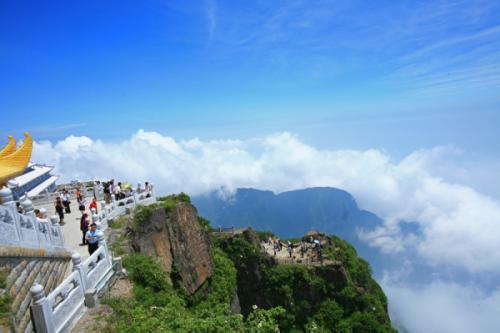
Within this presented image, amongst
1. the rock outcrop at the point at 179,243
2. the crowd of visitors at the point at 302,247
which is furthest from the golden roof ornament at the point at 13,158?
the crowd of visitors at the point at 302,247

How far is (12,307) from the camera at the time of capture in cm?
952

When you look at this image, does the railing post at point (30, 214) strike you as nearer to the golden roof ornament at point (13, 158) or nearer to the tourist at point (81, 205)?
the golden roof ornament at point (13, 158)

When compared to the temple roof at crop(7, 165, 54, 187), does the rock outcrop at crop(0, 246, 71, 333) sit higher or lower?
lower

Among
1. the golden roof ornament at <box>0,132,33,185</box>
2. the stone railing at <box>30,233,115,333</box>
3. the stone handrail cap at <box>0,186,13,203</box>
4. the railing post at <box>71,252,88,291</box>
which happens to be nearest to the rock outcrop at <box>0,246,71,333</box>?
the stone railing at <box>30,233,115,333</box>

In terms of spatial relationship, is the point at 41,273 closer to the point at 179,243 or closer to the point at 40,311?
the point at 40,311

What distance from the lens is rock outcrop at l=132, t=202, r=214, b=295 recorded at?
78.7 feet

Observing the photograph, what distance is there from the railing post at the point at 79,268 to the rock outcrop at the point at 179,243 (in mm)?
8426

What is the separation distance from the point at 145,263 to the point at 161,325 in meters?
7.99

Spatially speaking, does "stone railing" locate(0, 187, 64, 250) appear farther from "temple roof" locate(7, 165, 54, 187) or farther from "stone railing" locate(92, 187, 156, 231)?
"temple roof" locate(7, 165, 54, 187)

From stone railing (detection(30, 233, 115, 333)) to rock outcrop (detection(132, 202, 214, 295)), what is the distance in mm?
6348

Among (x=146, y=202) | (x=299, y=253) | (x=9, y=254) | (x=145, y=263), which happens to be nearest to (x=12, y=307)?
(x=9, y=254)

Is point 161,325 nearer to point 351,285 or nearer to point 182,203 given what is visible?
point 182,203

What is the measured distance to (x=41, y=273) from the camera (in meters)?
12.5

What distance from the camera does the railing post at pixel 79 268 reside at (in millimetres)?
12797
